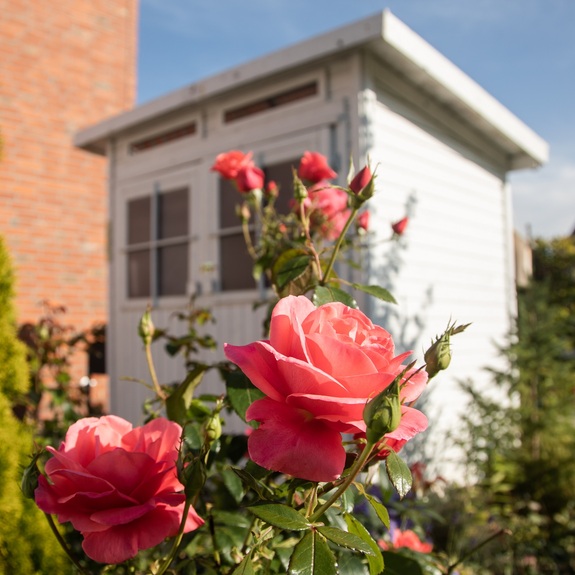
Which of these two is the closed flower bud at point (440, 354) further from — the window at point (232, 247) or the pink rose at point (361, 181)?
the window at point (232, 247)

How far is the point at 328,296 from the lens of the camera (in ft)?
3.08

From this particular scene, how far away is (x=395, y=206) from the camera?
3.84m

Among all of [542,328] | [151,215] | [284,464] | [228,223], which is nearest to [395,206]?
[228,223]

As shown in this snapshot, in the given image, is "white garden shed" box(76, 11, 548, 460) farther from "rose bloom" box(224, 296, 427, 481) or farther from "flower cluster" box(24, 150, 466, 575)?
"rose bloom" box(224, 296, 427, 481)

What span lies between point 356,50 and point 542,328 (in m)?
2.42

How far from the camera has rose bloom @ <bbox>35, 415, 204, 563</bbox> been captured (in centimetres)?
62

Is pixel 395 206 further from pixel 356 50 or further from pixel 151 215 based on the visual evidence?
pixel 151 215

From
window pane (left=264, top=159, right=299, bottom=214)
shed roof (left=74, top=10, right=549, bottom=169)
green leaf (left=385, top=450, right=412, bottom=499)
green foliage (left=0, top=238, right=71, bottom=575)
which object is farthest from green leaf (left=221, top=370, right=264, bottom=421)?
window pane (left=264, top=159, right=299, bottom=214)

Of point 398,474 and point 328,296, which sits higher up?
point 328,296

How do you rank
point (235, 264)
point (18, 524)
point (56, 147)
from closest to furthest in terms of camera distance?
1. point (18, 524)
2. point (235, 264)
3. point (56, 147)

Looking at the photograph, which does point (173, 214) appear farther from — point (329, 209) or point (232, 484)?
point (232, 484)

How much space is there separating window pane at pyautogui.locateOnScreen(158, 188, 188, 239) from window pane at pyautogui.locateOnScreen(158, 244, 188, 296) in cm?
12

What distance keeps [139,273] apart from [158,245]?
1.23 ft

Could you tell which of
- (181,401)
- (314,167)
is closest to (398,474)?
(181,401)
